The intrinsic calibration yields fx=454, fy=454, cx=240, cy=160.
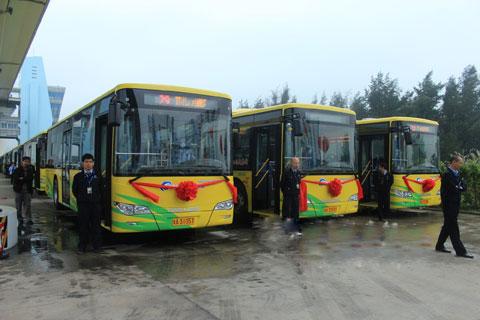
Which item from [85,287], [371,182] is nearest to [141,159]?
[85,287]

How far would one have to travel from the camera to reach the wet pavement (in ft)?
17.2

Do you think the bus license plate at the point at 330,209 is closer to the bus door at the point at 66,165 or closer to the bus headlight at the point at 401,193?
the bus headlight at the point at 401,193

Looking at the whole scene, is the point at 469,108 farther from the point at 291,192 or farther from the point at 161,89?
the point at 161,89

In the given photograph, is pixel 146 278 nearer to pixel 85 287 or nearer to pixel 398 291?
pixel 85 287

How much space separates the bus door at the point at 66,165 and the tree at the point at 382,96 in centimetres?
5177

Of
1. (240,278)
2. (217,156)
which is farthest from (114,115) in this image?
(240,278)

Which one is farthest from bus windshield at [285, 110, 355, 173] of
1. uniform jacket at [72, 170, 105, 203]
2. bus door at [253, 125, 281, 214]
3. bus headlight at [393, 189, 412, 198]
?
uniform jacket at [72, 170, 105, 203]

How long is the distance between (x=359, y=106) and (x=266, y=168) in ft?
192

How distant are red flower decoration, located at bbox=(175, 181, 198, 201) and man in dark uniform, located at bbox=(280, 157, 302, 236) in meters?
2.53

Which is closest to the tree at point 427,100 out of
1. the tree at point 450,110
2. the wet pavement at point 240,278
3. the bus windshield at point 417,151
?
the tree at point 450,110

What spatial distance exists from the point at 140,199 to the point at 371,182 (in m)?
8.57

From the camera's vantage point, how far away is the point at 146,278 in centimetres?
655

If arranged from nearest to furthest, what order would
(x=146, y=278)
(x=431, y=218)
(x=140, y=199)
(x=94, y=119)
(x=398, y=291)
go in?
1. (x=398, y=291)
2. (x=146, y=278)
3. (x=140, y=199)
4. (x=94, y=119)
5. (x=431, y=218)

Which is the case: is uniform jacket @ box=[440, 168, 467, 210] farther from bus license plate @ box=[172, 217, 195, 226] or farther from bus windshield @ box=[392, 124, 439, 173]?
bus windshield @ box=[392, 124, 439, 173]
